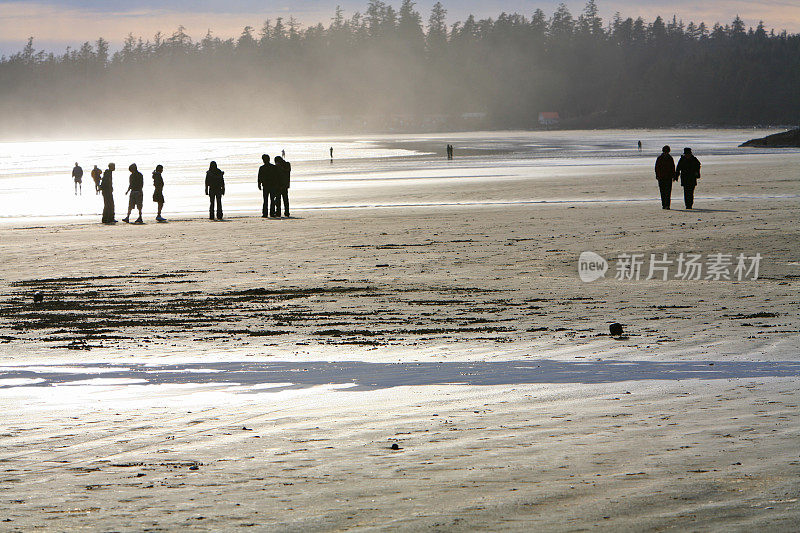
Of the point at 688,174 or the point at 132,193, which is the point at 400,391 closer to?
the point at 688,174

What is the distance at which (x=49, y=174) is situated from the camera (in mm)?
60875

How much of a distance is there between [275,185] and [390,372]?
17955 millimetres

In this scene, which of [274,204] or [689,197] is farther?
[274,204]

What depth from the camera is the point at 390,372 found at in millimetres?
7543

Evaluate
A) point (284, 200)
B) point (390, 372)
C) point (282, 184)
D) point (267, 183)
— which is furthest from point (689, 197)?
point (390, 372)

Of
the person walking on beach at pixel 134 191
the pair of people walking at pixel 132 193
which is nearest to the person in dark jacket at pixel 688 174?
the pair of people walking at pixel 132 193

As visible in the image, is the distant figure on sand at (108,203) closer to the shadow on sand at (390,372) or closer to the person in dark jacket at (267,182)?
the person in dark jacket at (267,182)

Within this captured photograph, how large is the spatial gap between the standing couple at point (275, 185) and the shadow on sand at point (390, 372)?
16990mm

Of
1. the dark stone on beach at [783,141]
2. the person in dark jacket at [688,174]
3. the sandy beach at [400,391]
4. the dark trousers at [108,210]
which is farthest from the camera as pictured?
the dark stone on beach at [783,141]

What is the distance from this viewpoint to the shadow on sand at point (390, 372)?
23.1 ft

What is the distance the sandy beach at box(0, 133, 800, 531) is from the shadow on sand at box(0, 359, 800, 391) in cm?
4

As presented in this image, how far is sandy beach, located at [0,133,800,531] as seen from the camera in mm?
4238

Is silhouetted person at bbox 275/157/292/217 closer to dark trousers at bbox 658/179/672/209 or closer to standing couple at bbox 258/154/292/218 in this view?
standing couple at bbox 258/154/292/218

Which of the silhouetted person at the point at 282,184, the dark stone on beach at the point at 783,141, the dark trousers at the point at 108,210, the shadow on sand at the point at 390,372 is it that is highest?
the dark stone on beach at the point at 783,141
